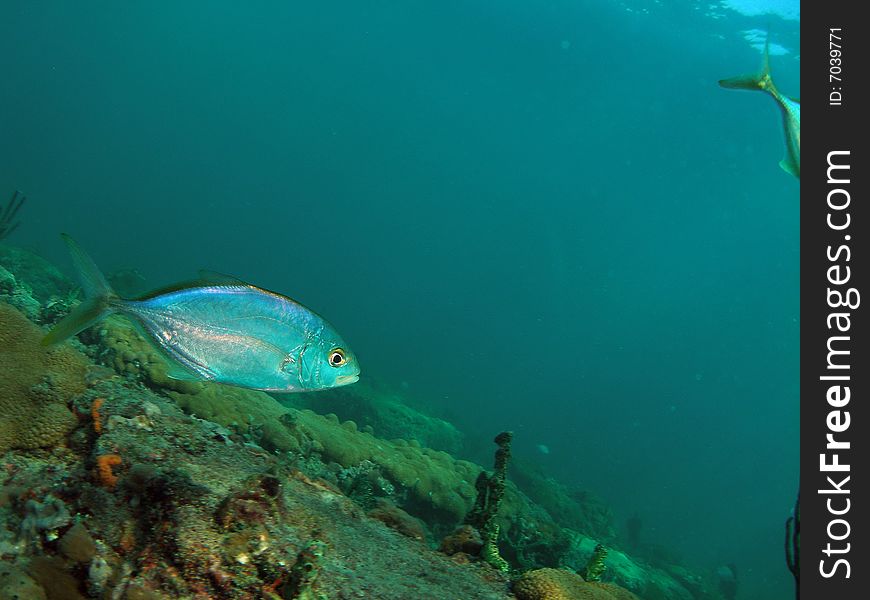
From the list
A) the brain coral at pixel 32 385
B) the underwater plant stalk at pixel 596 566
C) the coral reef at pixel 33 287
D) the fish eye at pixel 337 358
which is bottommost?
the underwater plant stalk at pixel 596 566

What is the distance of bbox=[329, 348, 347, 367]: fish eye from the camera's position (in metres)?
1.96

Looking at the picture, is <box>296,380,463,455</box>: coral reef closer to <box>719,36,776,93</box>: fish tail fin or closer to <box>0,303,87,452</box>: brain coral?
<box>0,303,87,452</box>: brain coral

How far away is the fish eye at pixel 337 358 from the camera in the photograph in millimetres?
1957

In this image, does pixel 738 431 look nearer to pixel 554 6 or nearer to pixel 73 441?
pixel 554 6

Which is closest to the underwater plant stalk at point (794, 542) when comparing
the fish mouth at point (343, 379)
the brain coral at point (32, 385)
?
the fish mouth at point (343, 379)

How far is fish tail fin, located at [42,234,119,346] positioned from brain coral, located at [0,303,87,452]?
1.03 meters

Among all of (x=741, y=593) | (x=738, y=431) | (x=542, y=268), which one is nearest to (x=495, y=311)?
(x=542, y=268)

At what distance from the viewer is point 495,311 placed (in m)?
128

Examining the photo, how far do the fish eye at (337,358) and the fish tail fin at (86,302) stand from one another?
843 mm

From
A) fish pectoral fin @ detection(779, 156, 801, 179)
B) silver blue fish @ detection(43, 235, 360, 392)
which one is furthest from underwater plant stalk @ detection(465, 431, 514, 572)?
fish pectoral fin @ detection(779, 156, 801, 179)

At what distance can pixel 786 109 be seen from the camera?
9.79 ft

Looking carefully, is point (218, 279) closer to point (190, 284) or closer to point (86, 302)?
point (190, 284)

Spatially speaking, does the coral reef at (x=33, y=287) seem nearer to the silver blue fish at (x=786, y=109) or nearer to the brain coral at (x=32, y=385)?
Result: the brain coral at (x=32, y=385)

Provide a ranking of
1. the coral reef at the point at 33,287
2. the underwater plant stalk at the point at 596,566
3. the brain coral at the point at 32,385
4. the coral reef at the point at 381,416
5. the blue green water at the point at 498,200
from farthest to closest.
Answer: the blue green water at the point at 498,200, the coral reef at the point at 381,416, the coral reef at the point at 33,287, the underwater plant stalk at the point at 596,566, the brain coral at the point at 32,385
